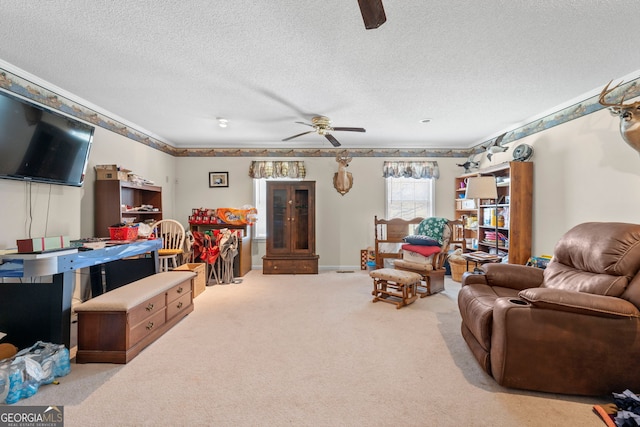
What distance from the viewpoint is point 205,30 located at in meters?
1.92

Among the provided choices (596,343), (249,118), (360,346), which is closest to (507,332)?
(596,343)

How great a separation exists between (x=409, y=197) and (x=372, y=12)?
4435mm

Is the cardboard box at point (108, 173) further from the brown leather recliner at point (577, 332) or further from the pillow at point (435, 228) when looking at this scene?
the pillow at point (435, 228)

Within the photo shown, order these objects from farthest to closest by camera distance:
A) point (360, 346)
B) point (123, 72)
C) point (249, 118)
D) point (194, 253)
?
point (194, 253) < point (249, 118) < point (123, 72) < point (360, 346)

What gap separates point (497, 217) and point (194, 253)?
14.6 feet

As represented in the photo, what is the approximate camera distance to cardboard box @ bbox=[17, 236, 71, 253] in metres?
2.06

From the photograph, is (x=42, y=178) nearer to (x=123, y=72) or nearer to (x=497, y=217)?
(x=123, y=72)

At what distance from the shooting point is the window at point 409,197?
5348 mm

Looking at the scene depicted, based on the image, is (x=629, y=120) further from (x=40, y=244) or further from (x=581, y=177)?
(x=40, y=244)

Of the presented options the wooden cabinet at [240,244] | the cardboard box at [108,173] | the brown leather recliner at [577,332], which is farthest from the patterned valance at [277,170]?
the brown leather recliner at [577,332]

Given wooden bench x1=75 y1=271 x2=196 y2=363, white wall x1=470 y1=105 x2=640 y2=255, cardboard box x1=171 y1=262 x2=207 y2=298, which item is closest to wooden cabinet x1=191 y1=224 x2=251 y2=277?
cardboard box x1=171 y1=262 x2=207 y2=298

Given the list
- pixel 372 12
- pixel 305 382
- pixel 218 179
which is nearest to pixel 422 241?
pixel 305 382

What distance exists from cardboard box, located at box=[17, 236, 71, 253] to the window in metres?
4.57

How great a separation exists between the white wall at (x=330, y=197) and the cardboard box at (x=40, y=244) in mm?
2850
